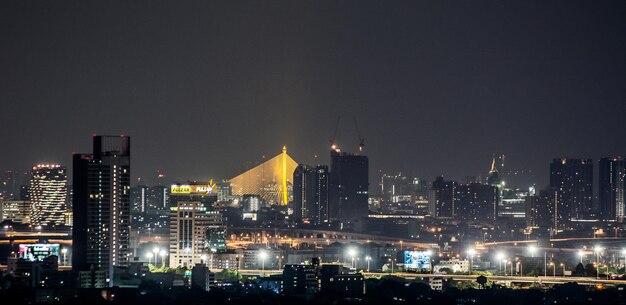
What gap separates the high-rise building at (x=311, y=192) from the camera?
80.4 metres

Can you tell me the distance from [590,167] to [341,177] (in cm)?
1337

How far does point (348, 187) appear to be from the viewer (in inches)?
3211

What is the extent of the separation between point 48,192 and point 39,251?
18.0 metres

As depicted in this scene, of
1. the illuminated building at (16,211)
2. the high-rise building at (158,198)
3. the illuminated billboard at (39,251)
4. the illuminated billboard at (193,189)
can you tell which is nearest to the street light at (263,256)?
the illuminated billboard at (193,189)

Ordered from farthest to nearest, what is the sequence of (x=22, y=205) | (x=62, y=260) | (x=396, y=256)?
1. (x=22, y=205)
2. (x=396, y=256)
3. (x=62, y=260)

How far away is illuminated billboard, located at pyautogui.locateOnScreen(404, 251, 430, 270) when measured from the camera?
51169mm

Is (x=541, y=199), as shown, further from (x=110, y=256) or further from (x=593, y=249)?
(x=110, y=256)

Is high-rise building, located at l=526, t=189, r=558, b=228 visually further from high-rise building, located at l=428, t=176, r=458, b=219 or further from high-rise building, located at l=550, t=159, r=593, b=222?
high-rise building, located at l=428, t=176, r=458, b=219

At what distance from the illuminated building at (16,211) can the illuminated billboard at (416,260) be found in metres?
18.5

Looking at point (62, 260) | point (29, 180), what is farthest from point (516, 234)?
point (62, 260)

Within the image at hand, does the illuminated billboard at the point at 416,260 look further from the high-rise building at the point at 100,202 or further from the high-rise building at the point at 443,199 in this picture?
the high-rise building at the point at 443,199

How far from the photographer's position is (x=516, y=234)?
78562 millimetres

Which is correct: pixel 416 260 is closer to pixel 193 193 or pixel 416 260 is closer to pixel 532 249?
pixel 193 193

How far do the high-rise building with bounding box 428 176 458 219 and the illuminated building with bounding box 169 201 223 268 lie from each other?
124 feet
